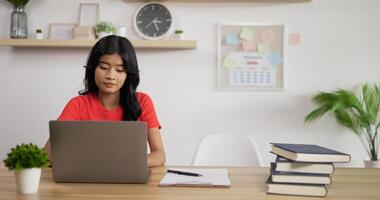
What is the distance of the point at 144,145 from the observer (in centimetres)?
119

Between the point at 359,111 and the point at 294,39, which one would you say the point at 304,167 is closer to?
the point at 359,111

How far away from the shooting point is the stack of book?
1148 millimetres

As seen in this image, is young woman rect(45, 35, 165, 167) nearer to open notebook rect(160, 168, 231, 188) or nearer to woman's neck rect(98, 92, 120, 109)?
woman's neck rect(98, 92, 120, 109)

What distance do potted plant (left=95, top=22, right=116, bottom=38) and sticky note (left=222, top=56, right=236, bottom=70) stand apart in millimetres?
812

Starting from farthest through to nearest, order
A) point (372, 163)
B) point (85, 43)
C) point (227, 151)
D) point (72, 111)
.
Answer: point (85, 43) < point (372, 163) < point (227, 151) < point (72, 111)

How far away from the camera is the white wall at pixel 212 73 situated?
2.82 meters

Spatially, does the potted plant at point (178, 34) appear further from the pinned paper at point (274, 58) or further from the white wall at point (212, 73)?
the pinned paper at point (274, 58)

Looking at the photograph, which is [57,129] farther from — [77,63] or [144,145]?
[77,63]

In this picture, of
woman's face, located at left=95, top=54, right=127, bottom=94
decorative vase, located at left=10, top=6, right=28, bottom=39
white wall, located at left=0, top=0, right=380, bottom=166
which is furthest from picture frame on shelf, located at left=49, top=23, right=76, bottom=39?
woman's face, located at left=95, top=54, right=127, bottom=94

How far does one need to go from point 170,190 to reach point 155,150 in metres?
0.54

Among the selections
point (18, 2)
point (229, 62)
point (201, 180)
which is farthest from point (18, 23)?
point (201, 180)

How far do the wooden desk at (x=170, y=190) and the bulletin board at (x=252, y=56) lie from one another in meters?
1.51

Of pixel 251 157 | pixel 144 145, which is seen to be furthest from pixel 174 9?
pixel 144 145

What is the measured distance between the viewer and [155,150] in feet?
5.63
